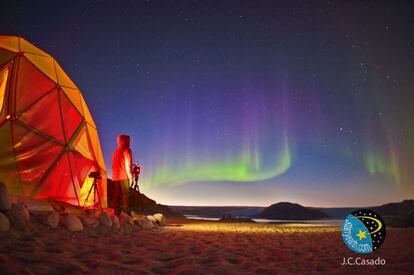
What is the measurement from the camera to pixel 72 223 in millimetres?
6426

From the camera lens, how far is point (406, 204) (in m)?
19.6

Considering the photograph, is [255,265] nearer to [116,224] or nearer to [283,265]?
[283,265]

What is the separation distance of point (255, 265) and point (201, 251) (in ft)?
3.99

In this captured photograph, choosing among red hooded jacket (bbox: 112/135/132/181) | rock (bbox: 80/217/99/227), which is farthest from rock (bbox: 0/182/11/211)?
red hooded jacket (bbox: 112/135/132/181)

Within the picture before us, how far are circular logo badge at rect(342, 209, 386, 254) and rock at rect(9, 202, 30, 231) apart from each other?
5.26 m

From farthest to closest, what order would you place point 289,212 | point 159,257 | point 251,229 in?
point 289,212 → point 251,229 → point 159,257

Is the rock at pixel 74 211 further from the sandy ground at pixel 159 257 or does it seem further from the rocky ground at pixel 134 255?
the sandy ground at pixel 159 257

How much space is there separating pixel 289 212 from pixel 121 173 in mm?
37820

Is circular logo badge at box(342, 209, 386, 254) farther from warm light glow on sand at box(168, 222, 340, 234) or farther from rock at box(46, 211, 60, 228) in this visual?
rock at box(46, 211, 60, 228)

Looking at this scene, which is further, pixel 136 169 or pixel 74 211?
pixel 136 169

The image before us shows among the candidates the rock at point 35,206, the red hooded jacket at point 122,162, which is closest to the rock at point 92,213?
the rock at point 35,206

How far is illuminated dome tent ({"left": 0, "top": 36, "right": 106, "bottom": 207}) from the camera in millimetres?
8578

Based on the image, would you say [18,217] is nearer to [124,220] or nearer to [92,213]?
[92,213]

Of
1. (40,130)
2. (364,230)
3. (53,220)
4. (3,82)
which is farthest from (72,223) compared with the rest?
(364,230)
